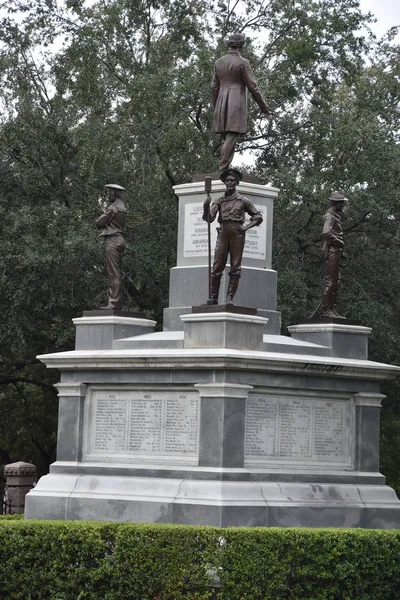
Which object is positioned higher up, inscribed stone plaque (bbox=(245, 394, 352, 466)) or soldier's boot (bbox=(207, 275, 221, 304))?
soldier's boot (bbox=(207, 275, 221, 304))

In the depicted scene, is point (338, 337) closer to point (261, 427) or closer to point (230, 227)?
point (261, 427)

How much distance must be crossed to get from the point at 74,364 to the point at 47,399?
14559 mm

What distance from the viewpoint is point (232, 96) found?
19.4 metres

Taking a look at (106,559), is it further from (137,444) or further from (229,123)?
(229,123)

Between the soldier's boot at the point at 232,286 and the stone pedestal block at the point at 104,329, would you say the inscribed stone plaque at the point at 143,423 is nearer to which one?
the stone pedestal block at the point at 104,329

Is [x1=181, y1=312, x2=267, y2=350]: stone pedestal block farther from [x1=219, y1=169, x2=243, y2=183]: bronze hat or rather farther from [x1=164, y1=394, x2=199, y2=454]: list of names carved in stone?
[x1=219, y1=169, x2=243, y2=183]: bronze hat

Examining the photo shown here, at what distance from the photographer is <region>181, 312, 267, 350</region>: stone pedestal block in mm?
17578

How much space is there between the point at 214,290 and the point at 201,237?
170cm

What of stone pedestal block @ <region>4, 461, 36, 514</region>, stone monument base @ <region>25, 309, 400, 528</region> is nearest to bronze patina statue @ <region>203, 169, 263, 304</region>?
stone monument base @ <region>25, 309, 400, 528</region>

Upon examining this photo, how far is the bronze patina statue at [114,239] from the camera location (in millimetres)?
19797

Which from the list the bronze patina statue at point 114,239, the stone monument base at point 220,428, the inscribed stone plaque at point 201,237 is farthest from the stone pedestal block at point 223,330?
the bronze patina statue at point 114,239

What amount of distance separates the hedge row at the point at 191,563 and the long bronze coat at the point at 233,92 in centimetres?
658

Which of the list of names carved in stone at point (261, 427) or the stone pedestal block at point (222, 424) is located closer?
the stone pedestal block at point (222, 424)

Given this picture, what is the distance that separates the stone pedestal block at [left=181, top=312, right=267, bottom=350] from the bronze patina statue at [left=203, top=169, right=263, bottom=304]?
1.13 ft
